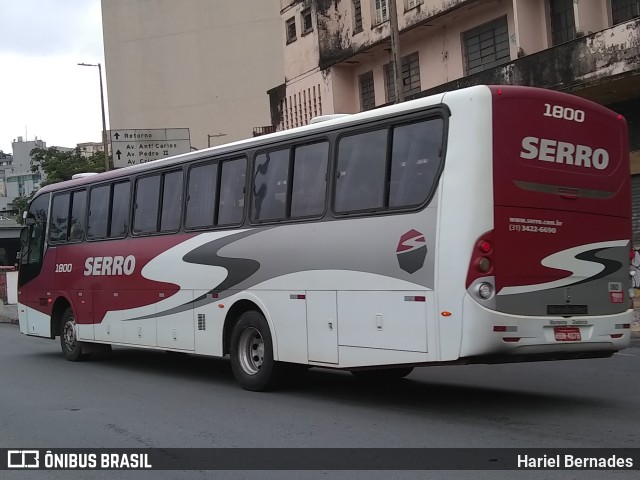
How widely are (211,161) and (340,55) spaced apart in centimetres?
1831

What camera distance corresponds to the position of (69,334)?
1500 cm

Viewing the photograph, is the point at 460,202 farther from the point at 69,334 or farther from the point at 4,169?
the point at 4,169

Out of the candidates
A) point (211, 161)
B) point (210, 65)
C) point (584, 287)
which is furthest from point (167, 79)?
point (584, 287)

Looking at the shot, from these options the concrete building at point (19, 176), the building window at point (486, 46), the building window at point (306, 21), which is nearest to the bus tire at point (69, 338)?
the building window at point (486, 46)

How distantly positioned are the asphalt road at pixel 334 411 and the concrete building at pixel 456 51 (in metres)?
7.68

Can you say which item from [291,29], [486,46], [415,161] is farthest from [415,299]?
[291,29]

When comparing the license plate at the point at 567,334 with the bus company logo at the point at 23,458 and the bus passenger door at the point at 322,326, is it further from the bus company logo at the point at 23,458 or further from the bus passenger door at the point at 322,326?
the bus company logo at the point at 23,458

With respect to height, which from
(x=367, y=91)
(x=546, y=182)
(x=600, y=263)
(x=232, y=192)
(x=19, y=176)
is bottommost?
(x=600, y=263)

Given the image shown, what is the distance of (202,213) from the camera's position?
11.3 m

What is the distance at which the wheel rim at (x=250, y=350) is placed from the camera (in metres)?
10.3

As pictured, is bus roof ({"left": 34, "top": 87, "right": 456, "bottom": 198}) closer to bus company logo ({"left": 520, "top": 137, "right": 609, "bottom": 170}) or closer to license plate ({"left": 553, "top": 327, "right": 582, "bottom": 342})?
bus company logo ({"left": 520, "top": 137, "right": 609, "bottom": 170})

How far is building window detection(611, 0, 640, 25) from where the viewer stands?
18500 mm

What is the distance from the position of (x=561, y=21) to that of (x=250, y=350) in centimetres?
1412

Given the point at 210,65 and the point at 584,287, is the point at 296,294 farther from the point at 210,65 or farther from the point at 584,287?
the point at 210,65
